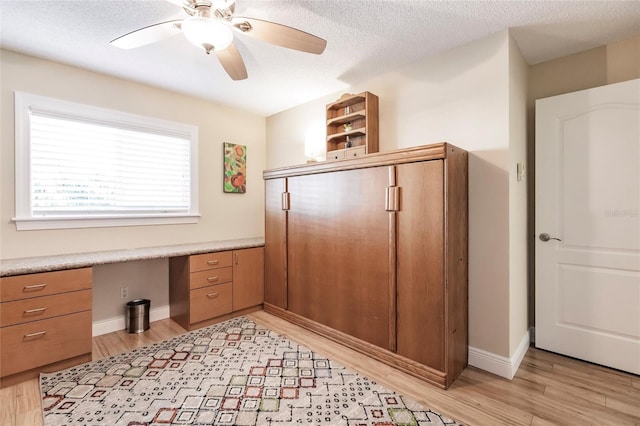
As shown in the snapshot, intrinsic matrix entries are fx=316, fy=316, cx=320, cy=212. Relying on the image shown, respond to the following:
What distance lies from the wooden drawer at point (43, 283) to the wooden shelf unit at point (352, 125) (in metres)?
2.40

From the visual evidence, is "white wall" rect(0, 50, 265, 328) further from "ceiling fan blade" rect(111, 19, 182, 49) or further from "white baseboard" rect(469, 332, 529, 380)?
"white baseboard" rect(469, 332, 529, 380)

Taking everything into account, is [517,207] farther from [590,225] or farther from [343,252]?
[343,252]

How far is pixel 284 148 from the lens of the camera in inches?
161

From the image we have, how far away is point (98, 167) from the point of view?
3.00 m

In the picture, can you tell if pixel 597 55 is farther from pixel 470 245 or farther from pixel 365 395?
pixel 365 395

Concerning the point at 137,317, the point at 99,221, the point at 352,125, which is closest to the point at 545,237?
the point at 352,125

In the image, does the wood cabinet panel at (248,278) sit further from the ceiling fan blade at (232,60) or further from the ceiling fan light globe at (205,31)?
the ceiling fan light globe at (205,31)

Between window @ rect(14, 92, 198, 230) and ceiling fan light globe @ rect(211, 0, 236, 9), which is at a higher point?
ceiling fan light globe @ rect(211, 0, 236, 9)

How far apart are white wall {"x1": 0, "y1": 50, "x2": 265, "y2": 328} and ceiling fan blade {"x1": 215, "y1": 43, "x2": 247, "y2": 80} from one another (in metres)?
1.59

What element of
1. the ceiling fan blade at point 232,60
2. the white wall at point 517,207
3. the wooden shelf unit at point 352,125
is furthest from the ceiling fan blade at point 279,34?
the white wall at point 517,207

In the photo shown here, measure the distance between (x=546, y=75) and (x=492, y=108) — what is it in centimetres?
94

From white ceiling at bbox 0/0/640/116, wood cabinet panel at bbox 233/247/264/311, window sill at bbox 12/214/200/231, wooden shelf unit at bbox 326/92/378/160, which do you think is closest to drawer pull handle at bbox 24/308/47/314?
window sill at bbox 12/214/200/231

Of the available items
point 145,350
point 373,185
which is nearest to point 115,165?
point 145,350

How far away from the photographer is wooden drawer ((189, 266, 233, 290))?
307 centimetres
